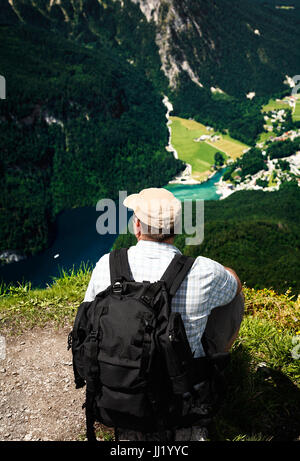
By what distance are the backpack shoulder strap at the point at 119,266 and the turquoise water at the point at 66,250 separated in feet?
277

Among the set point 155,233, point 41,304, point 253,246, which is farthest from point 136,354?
point 253,246

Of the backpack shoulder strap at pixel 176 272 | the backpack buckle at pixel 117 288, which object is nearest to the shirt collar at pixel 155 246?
the backpack shoulder strap at pixel 176 272

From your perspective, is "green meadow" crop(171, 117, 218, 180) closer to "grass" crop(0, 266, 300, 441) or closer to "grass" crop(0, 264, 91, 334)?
"grass" crop(0, 264, 91, 334)

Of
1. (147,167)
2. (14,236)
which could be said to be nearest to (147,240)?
(14,236)

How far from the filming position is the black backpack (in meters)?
3.62

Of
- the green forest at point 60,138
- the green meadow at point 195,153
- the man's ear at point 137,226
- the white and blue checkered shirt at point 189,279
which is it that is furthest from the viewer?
the green meadow at point 195,153

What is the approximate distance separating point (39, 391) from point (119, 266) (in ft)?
8.08

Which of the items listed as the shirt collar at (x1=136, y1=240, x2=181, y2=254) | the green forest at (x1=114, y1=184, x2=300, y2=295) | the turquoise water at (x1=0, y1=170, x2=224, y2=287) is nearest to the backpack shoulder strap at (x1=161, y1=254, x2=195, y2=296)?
the shirt collar at (x1=136, y1=240, x2=181, y2=254)

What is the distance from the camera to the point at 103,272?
4.16 m

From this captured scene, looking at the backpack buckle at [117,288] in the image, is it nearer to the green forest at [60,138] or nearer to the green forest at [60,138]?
the green forest at [60,138]

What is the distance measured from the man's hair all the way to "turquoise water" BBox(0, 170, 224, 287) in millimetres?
84649

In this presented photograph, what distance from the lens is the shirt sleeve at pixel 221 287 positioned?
406cm

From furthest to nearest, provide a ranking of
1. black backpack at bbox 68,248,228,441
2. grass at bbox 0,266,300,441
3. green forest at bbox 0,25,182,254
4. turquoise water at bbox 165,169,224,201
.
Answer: turquoise water at bbox 165,169,224,201, green forest at bbox 0,25,182,254, grass at bbox 0,266,300,441, black backpack at bbox 68,248,228,441

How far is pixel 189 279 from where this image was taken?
155 inches
